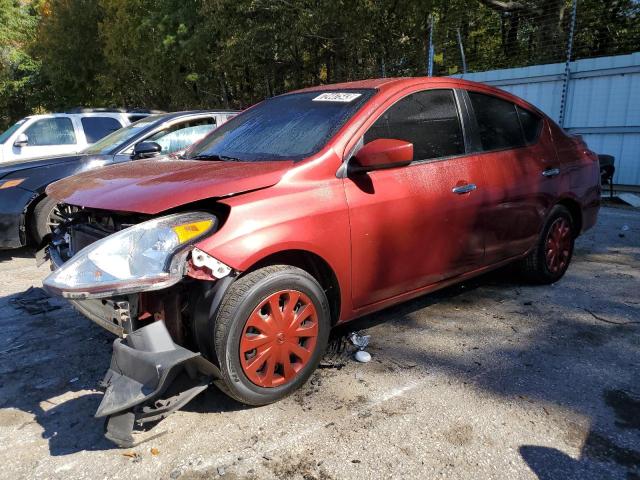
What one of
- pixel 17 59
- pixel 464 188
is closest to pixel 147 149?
pixel 464 188

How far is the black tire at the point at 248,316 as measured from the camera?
2.36 meters

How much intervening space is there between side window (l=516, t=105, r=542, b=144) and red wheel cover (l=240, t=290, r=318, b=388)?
8.11 feet

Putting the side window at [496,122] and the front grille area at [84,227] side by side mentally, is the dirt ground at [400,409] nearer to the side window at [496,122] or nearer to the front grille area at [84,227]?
the front grille area at [84,227]

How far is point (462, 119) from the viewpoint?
3500 mm

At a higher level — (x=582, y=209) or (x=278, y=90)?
(x=278, y=90)

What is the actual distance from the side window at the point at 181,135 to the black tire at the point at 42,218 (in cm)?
131

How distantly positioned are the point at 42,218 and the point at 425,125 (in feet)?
14.3

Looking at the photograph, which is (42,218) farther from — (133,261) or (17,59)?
(17,59)

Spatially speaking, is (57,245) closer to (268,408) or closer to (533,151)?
(268,408)

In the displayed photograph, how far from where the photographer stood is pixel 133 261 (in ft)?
7.41

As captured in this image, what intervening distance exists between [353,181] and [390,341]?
3.91ft

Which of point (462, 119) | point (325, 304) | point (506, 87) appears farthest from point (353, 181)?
point (506, 87)

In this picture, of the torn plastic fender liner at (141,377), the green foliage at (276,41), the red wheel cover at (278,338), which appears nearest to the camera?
the torn plastic fender liner at (141,377)

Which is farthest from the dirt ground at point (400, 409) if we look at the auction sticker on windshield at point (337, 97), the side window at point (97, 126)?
the side window at point (97, 126)
